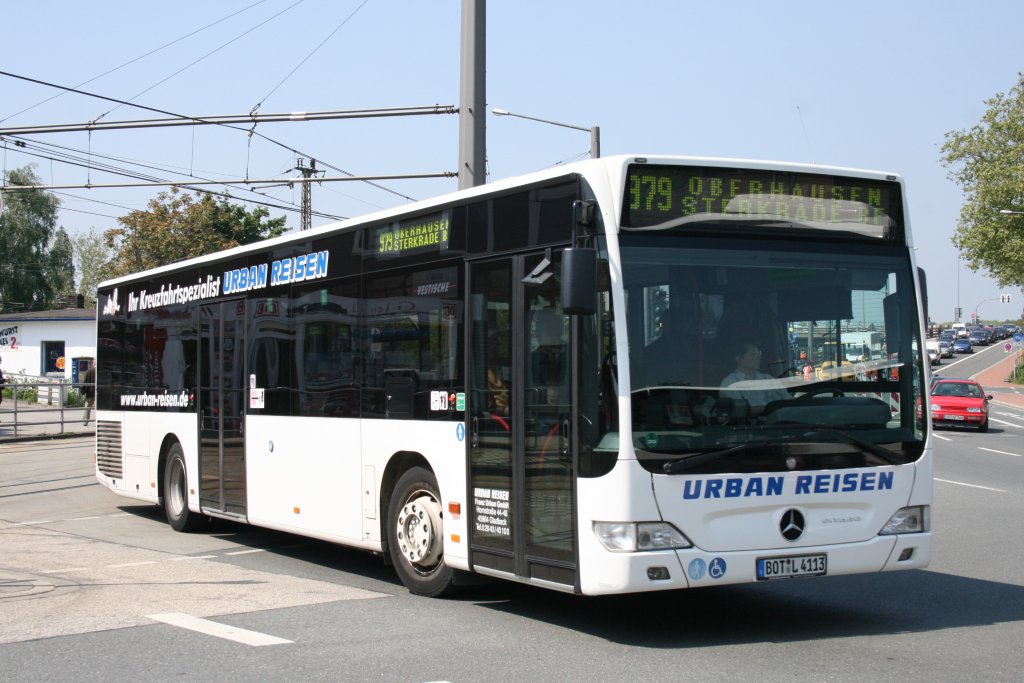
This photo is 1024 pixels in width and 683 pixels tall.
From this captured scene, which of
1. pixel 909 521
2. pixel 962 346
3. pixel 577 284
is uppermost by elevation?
Answer: pixel 962 346

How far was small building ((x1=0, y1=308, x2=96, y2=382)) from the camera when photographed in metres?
61.1

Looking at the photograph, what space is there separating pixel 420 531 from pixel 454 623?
1.22 metres

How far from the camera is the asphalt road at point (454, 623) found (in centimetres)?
686

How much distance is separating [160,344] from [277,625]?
7.52 meters

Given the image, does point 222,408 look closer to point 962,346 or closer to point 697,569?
point 697,569

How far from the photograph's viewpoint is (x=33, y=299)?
83.9m

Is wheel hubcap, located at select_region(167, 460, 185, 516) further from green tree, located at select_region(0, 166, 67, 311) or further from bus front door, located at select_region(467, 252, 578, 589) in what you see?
green tree, located at select_region(0, 166, 67, 311)

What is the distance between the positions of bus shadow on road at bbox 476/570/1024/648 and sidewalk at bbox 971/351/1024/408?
44.8 m

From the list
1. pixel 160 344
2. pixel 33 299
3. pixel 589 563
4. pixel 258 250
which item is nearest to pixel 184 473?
pixel 160 344

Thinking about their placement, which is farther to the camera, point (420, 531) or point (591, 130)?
point (591, 130)

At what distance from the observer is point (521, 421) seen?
26.7ft

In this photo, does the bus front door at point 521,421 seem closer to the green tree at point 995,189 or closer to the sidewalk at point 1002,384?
the sidewalk at point 1002,384

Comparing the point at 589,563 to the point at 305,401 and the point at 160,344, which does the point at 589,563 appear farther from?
the point at 160,344

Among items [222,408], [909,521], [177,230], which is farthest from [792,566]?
[177,230]
